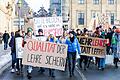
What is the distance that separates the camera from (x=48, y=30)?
18.4 meters

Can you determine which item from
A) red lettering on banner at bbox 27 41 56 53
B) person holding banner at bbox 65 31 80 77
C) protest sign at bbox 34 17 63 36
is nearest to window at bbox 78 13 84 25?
protest sign at bbox 34 17 63 36

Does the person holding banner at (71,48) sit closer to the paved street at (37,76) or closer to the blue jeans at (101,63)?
the paved street at (37,76)

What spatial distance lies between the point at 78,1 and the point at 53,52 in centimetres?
7312

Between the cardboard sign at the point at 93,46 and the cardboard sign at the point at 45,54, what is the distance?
4075 mm

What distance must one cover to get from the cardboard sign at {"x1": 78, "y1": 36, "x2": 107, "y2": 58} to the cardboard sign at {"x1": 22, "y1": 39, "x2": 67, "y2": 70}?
407cm

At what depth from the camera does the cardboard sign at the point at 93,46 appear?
19.3 m

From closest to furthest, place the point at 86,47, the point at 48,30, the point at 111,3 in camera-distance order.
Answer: the point at 48,30, the point at 86,47, the point at 111,3

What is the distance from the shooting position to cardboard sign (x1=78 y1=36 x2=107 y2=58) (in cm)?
1928

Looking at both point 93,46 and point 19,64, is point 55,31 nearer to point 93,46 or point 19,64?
point 19,64

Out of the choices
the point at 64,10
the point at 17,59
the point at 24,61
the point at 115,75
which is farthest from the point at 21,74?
the point at 64,10

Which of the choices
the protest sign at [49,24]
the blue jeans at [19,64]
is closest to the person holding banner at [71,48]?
the blue jeans at [19,64]

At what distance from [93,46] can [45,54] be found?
4.81m

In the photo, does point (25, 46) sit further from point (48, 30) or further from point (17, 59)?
point (48, 30)

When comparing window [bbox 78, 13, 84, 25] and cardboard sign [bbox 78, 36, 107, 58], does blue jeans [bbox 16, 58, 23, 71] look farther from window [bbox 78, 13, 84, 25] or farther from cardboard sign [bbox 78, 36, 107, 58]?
window [bbox 78, 13, 84, 25]
